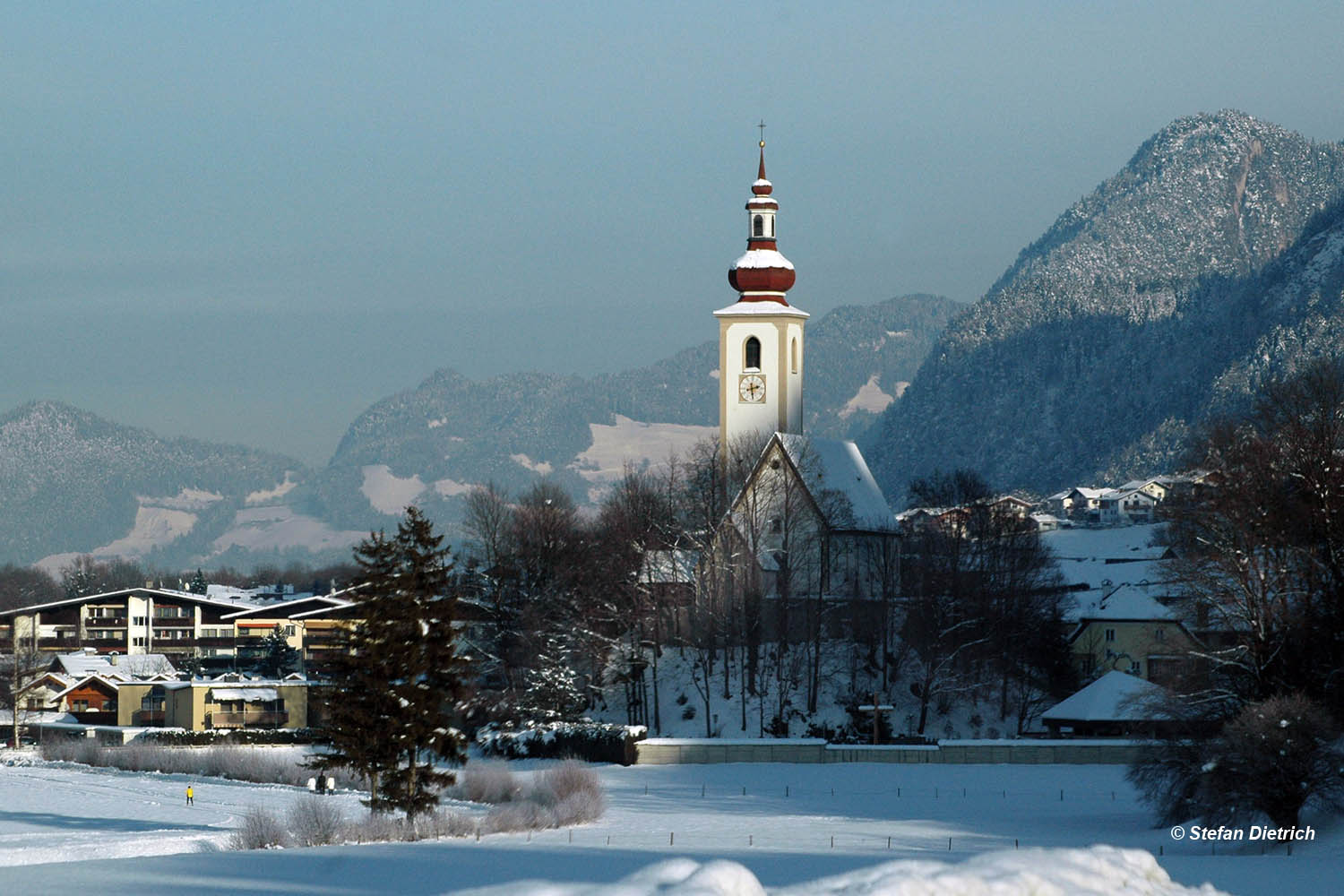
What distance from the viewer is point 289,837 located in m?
44.4

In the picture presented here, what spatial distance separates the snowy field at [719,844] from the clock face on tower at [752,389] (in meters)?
29.4

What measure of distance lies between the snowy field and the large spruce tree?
3.99m

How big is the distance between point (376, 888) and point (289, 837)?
19108 millimetres

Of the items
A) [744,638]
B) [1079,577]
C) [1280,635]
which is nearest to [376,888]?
[1280,635]

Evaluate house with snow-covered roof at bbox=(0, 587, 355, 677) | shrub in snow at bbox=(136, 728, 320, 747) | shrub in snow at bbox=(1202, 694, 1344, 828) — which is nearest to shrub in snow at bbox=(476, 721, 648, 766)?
shrub in snow at bbox=(136, 728, 320, 747)

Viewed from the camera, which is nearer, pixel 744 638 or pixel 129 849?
pixel 129 849

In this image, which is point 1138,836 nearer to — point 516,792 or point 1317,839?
point 1317,839

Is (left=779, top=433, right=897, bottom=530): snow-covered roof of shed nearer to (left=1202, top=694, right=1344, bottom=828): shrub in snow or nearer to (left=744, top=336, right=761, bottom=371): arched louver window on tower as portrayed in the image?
(left=744, top=336, right=761, bottom=371): arched louver window on tower

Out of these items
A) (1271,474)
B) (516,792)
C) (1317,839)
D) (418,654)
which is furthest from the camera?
(516,792)

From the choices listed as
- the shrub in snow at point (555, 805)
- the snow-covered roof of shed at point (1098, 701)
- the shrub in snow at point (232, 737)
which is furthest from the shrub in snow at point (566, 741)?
the snow-covered roof of shed at point (1098, 701)

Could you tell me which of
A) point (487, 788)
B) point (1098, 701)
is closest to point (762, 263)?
point (1098, 701)

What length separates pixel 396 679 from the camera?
167 ft

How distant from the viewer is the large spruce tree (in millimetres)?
50469

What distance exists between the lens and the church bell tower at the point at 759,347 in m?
96.3
